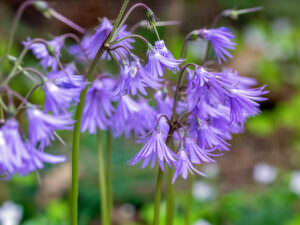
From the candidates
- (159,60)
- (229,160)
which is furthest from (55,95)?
(229,160)

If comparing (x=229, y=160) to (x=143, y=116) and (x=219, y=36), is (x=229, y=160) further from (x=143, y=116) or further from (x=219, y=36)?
(x=219, y=36)

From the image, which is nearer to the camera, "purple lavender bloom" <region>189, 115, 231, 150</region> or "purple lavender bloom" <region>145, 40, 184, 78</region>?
"purple lavender bloom" <region>145, 40, 184, 78</region>

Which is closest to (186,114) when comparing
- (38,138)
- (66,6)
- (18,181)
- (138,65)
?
(138,65)

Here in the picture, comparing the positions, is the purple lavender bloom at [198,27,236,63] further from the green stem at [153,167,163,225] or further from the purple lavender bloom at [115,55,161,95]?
the green stem at [153,167,163,225]

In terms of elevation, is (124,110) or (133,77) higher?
(133,77)

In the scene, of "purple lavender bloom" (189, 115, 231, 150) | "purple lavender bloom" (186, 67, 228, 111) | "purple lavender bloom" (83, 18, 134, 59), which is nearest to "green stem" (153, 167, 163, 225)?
"purple lavender bloom" (189, 115, 231, 150)
